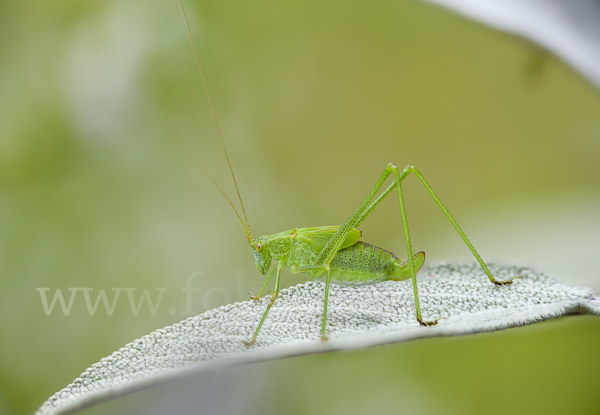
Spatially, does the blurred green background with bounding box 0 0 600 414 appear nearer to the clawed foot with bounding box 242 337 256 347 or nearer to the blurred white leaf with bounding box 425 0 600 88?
the blurred white leaf with bounding box 425 0 600 88

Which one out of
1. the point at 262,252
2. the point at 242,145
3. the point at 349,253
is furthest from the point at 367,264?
the point at 242,145

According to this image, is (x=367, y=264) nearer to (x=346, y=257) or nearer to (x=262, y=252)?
(x=346, y=257)

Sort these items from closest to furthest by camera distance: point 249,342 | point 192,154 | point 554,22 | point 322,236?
point 249,342 < point 322,236 < point 554,22 < point 192,154

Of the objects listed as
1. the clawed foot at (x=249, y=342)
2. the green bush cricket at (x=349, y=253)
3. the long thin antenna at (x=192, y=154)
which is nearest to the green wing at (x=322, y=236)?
the green bush cricket at (x=349, y=253)

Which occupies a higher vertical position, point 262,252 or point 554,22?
point 554,22

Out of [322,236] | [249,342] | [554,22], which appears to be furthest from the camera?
[554,22]

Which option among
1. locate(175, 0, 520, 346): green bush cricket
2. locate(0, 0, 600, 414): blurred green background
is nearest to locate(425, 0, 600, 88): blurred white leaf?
locate(0, 0, 600, 414): blurred green background

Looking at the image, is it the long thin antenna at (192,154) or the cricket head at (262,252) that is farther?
the long thin antenna at (192,154)

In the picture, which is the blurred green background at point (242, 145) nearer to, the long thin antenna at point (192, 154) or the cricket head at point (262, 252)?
the long thin antenna at point (192, 154)
